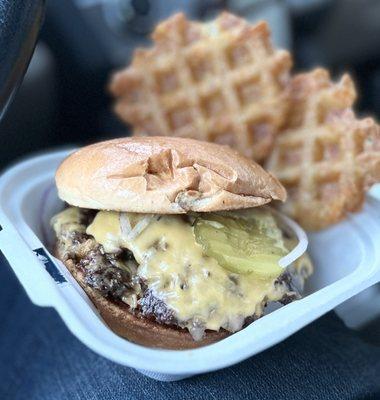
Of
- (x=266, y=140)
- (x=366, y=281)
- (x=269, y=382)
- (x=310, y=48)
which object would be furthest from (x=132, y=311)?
(x=310, y=48)

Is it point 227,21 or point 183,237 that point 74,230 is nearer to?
point 183,237

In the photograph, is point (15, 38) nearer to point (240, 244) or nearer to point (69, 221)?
point (69, 221)

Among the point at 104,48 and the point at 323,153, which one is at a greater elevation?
the point at 104,48

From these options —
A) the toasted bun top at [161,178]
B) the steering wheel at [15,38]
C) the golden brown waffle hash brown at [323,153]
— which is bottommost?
the golden brown waffle hash brown at [323,153]

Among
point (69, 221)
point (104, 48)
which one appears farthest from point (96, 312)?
point (104, 48)

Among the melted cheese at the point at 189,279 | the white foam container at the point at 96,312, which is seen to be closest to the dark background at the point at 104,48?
the white foam container at the point at 96,312

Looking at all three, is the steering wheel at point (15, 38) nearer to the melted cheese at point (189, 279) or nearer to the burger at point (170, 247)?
the burger at point (170, 247)
